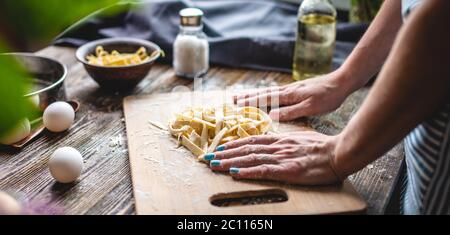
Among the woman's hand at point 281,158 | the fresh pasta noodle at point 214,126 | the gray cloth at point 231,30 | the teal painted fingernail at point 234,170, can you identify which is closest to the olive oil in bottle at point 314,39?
the gray cloth at point 231,30

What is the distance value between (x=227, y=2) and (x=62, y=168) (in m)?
1.38

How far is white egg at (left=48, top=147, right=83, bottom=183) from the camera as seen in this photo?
1.04 metres

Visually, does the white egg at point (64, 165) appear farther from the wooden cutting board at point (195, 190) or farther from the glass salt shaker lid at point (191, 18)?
the glass salt shaker lid at point (191, 18)

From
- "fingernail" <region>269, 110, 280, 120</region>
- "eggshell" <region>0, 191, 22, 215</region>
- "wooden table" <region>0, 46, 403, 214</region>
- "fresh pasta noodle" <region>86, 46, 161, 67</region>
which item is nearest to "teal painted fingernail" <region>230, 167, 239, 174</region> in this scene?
"wooden table" <region>0, 46, 403, 214</region>

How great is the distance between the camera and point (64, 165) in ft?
3.42

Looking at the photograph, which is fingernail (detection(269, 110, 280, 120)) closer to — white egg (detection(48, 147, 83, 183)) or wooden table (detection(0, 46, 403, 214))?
wooden table (detection(0, 46, 403, 214))

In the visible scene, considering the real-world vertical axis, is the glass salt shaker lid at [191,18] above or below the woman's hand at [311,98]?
above

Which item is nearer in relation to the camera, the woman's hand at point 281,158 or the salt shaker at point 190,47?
the woman's hand at point 281,158

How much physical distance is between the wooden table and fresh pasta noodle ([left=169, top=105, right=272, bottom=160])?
162 mm

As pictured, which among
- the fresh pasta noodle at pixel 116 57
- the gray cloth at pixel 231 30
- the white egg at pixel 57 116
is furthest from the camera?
the gray cloth at pixel 231 30

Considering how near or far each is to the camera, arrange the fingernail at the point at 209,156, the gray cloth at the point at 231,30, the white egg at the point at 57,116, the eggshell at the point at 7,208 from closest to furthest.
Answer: the eggshell at the point at 7,208 < the fingernail at the point at 209,156 < the white egg at the point at 57,116 < the gray cloth at the point at 231,30

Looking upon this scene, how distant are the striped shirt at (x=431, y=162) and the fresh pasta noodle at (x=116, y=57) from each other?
891mm

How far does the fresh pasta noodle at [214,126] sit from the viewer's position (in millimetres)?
1190
